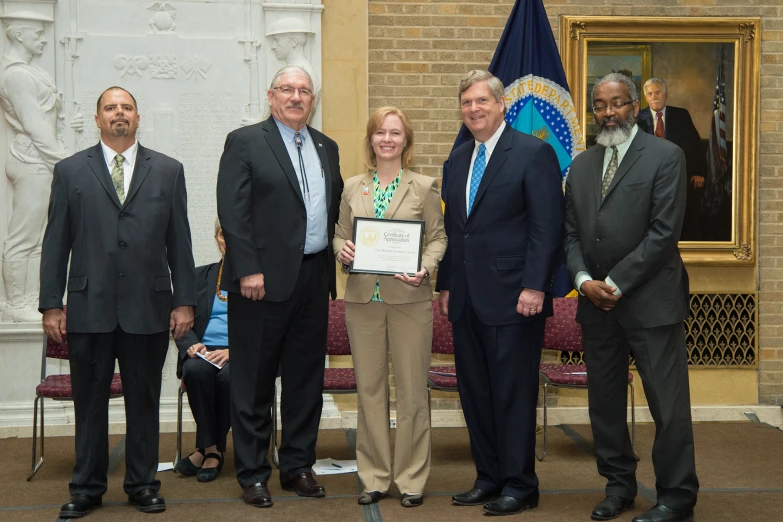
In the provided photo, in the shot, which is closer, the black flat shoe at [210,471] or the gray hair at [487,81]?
the gray hair at [487,81]

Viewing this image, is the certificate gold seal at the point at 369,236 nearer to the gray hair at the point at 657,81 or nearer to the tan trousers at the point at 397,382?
the tan trousers at the point at 397,382

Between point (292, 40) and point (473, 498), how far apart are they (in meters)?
3.56

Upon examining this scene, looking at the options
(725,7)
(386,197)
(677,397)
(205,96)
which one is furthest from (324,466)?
(725,7)

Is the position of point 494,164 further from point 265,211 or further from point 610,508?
point 610,508

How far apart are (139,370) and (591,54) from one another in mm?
4158

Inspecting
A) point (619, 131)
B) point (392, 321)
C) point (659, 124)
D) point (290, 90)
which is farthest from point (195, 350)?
point (659, 124)

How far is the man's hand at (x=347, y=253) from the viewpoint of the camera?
4207 millimetres

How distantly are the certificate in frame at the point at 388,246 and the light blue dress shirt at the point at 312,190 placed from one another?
0.29 meters

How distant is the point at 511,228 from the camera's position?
4.17 metres

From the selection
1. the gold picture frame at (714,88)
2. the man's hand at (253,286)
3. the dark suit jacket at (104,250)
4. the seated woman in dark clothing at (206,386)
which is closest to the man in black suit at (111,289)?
the dark suit jacket at (104,250)

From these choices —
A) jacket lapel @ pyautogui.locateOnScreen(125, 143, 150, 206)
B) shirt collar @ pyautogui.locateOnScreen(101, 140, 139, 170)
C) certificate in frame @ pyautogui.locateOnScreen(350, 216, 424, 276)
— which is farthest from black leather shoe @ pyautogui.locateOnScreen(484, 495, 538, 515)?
shirt collar @ pyautogui.locateOnScreen(101, 140, 139, 170)

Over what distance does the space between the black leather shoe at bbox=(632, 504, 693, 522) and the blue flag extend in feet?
9.33

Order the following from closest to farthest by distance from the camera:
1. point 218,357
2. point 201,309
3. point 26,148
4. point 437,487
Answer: point 437,487 < point 218,357 < point 201,309 < point 26,148

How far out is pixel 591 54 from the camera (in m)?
6.73
